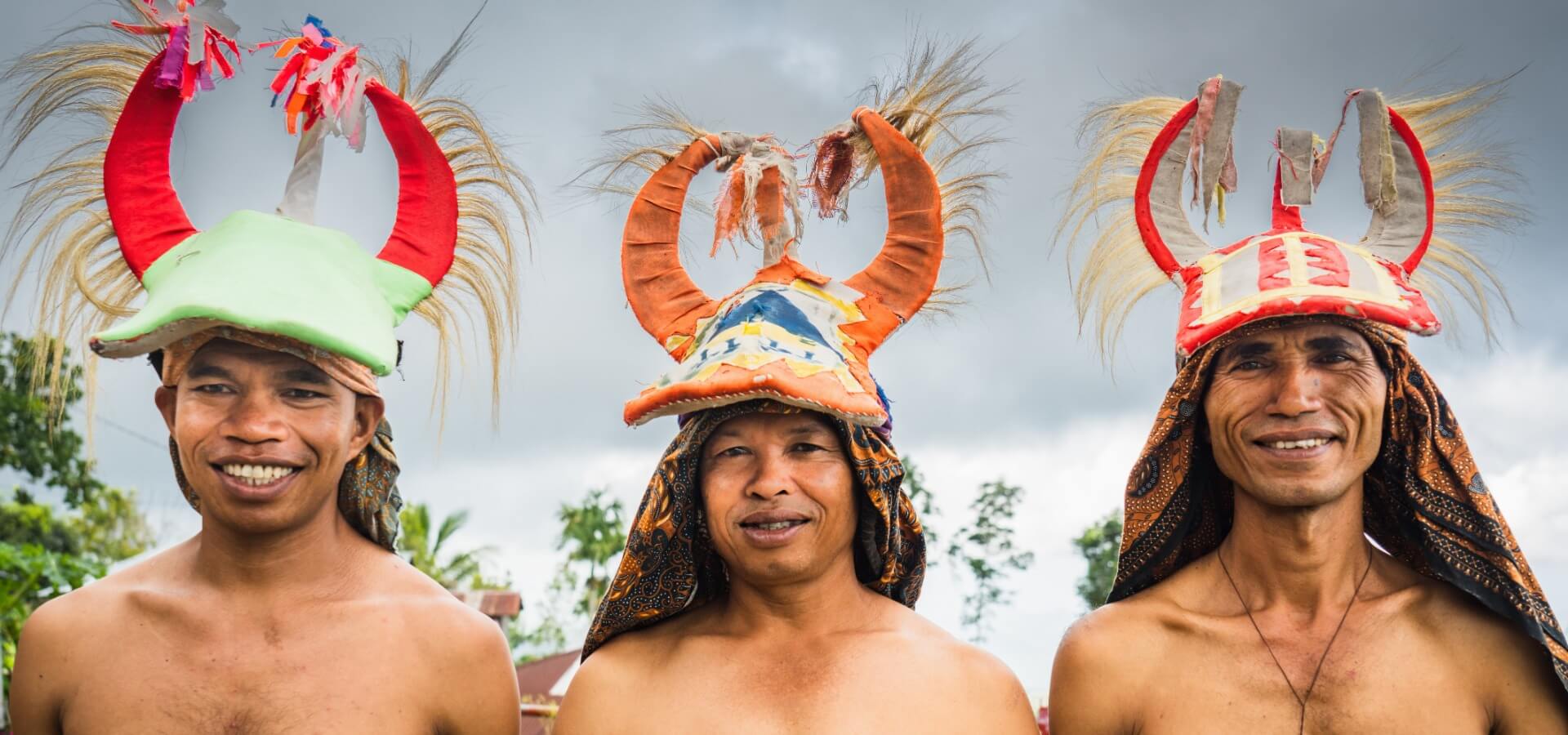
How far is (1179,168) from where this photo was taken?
4.40 metres

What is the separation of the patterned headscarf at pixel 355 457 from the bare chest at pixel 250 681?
391 mm

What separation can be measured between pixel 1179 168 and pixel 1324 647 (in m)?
1.51

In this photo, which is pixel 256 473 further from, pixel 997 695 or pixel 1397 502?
pixel 1397 502

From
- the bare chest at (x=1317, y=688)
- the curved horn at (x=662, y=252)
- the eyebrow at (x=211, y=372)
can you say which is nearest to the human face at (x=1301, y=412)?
the bare chest at (x=1317, y=688)

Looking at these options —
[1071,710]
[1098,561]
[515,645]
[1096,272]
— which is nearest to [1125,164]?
[1096,272]

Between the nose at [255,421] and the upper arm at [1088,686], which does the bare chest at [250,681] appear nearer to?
the nose at [255,421]

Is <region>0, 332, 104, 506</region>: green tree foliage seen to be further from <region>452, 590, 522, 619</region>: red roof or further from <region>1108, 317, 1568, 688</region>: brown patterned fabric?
<region>1108, 317, 1568, 688</region>: brown patterned fabric

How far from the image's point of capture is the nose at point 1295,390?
3734mm

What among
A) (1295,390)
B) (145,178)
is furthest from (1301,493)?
(145,178)

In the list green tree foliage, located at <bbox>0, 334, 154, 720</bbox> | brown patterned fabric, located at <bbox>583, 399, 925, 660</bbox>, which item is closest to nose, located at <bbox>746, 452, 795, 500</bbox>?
brown patterned fabric, located at <bbox>583, 399, 925, 660</bbox>

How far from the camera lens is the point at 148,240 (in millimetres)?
4133

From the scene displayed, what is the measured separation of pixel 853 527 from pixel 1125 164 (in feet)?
4.99

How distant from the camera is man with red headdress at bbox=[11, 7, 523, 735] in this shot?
12.5ft

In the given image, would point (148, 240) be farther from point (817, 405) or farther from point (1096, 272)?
point (1096, 272)
